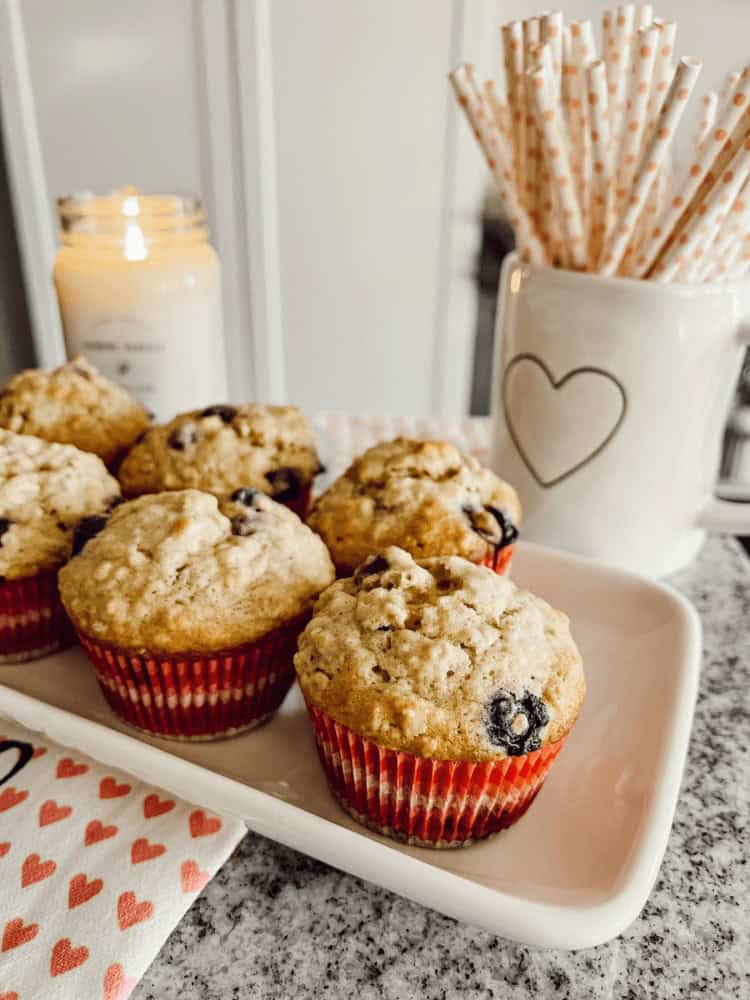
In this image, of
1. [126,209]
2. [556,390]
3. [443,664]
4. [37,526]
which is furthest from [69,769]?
[126,209]

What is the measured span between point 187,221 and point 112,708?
0.82 meters

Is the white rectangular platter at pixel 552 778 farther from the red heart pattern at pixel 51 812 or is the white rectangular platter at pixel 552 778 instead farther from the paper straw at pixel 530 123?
the paper straw at pixel 530 123

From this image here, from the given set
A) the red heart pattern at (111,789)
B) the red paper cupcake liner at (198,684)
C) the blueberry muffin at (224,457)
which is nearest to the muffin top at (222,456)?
the blueberry muffin at (224,457)

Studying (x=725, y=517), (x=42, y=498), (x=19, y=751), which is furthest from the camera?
(x=725, y=517)

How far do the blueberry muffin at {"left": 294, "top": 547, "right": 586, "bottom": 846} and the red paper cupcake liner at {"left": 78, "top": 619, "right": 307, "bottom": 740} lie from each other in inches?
3.2

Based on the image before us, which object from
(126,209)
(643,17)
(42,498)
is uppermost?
(643,17)

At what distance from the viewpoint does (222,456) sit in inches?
38.0

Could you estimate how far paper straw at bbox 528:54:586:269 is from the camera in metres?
0.85

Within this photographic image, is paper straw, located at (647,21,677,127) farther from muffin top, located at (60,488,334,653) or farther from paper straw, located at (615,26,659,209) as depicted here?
muffin top, located at (60,488,334,653)

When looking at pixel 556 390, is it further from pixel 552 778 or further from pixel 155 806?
pixel 155 806

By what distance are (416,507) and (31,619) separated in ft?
1.40

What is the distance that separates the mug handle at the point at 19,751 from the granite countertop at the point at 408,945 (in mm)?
213

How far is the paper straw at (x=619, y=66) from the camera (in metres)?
0.89

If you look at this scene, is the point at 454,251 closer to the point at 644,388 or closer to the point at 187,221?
the point at 187,221
